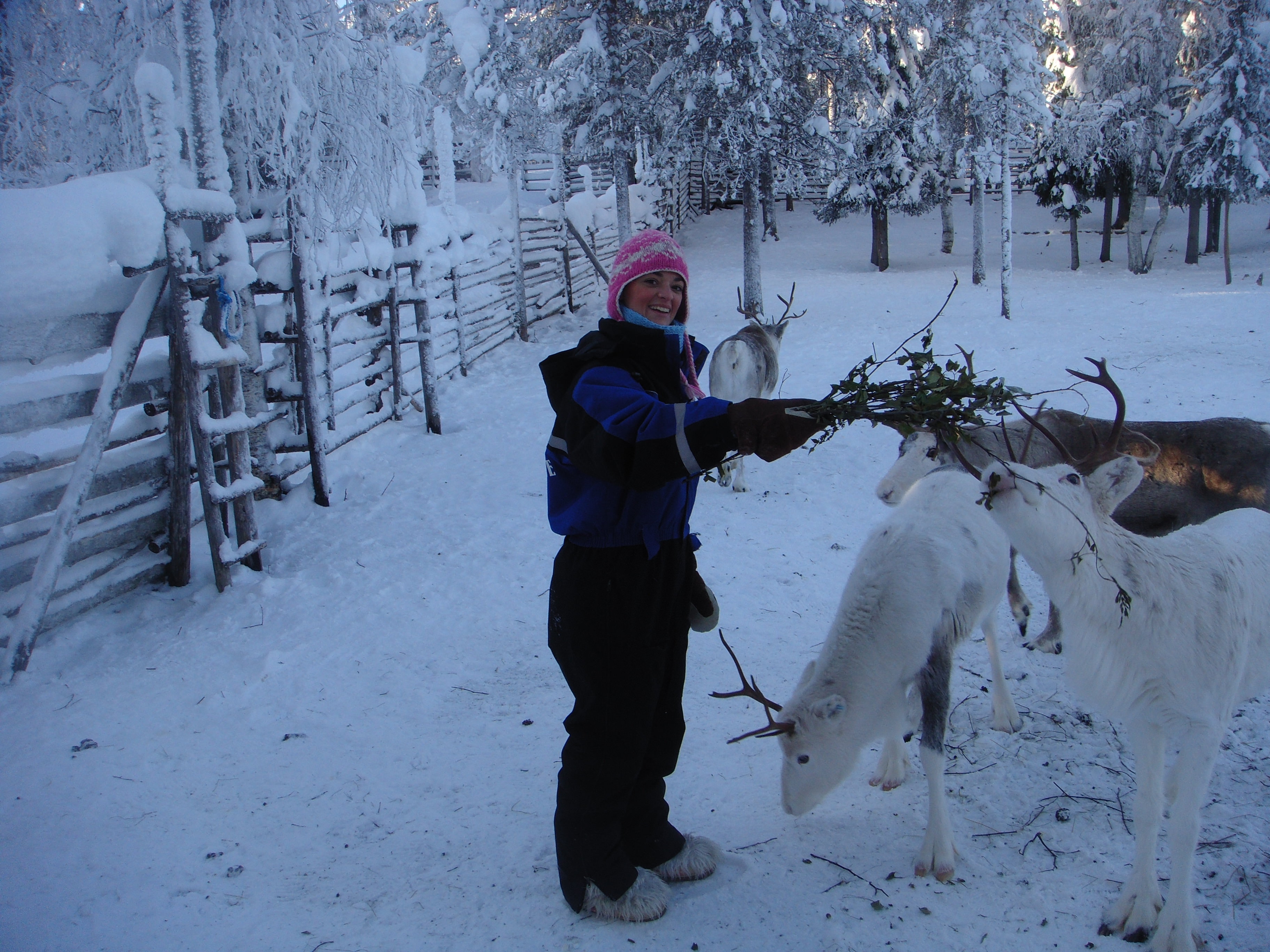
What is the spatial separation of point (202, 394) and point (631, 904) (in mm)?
4161

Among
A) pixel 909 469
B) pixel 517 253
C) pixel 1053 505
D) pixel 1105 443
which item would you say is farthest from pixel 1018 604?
pixel 517 253

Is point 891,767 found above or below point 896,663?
below

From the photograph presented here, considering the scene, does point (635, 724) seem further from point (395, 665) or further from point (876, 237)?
point (876, 237)

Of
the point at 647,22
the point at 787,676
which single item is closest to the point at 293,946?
the point at 787,676

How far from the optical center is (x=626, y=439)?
208 cm

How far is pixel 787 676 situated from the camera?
14.0ft

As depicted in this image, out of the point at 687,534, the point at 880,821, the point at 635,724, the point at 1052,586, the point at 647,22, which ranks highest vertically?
the point at 647,22

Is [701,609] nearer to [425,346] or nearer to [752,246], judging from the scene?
[425,346]

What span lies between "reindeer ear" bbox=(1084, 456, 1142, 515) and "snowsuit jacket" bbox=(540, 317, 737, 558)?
1480mm

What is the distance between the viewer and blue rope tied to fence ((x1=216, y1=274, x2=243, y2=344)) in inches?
205

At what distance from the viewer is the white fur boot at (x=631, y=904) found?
8.69ft

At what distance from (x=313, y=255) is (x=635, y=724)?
20.8 ft

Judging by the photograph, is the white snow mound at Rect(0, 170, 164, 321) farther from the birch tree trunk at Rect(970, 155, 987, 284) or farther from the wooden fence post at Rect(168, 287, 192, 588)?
the birch tree trunk at Rect(970, 155, 987, 284)

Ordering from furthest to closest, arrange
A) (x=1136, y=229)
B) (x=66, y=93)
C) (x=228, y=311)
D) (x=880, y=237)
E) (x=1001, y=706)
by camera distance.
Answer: (x=880, y=237), (x=1136, y=229), (x=66, y=93), (x=228, y=311), (x=1001, y=706)
